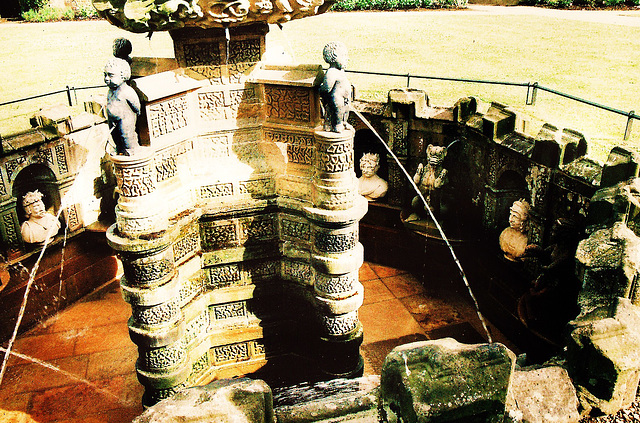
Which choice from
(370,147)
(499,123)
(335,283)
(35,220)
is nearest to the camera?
(335,283)

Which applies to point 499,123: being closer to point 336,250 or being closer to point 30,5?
point 336,250

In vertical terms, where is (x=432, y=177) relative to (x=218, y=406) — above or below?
below

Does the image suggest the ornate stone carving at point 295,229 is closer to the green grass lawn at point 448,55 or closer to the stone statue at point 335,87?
the stone statue at point 335,87

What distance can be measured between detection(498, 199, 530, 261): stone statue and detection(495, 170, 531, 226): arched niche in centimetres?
31

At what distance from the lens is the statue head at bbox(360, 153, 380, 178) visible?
7.75 meters

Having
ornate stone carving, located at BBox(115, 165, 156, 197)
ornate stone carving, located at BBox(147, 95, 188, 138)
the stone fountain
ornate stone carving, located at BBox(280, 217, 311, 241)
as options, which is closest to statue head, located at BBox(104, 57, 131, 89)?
the stone fountain

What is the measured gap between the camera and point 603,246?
3832 mm

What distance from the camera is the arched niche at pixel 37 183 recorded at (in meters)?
7.09

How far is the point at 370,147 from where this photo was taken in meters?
8.23

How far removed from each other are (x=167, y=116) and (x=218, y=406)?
2961mm

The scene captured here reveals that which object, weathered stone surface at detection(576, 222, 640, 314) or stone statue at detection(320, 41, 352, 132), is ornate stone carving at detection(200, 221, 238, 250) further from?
weathered stone surface at detection(576, 222, 640, 314)

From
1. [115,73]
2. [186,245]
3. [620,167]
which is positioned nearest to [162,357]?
[186,245]

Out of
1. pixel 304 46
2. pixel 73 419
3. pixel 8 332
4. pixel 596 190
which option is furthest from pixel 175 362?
pixel 304 46

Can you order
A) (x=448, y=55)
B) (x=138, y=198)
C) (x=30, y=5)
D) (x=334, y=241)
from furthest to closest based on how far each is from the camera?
(x=30, y=5)
(x=448, y=55)
(x=334, y=241)
(x=138, y=198)
